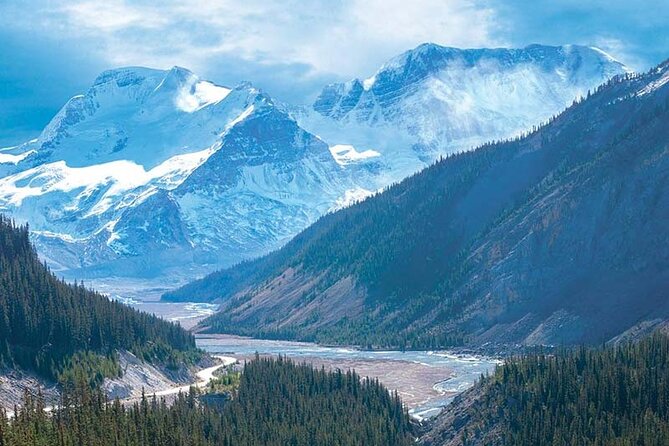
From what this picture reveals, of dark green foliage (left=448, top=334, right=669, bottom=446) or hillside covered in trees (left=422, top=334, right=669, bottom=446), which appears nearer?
dark green foliage (left=448, top=334, right=669, bottom=446)

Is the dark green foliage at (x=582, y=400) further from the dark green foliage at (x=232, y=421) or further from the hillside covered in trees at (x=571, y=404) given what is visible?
the dark green foliage at (x=232, y=421)

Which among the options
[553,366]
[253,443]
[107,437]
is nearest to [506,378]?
[553,366]

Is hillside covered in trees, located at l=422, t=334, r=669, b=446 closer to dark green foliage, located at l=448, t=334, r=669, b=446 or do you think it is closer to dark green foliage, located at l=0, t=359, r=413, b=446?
dark green foliage, located at l=448, t=334, r=669, b=446

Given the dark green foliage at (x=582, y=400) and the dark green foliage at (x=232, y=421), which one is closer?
the dark green foliage at (x=232, y=421)

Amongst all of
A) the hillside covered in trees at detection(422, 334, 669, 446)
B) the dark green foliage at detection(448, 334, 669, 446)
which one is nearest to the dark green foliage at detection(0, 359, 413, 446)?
the hillside covered in trees at detection(422, 334, 669, 446)

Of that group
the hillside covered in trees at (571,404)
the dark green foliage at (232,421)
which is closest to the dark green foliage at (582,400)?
the hillside covered in trees at (571,404)

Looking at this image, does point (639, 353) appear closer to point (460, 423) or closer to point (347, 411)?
point (460, 423)

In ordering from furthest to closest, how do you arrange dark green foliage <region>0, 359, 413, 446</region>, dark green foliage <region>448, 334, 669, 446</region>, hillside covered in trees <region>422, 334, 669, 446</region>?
hillside covered in trees <region>422, 334, 669, 446</region>
dark green foliage <region>448, 334, 669, 446</region>
dark green foliage <region>0, 359, 413, 446</region>
